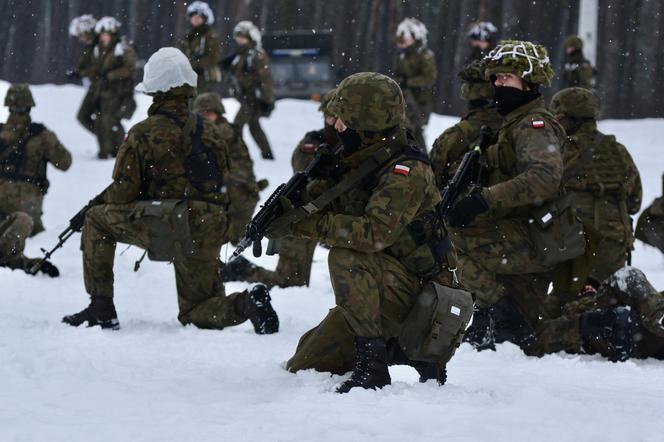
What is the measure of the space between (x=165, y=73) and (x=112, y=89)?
8459 millimetres

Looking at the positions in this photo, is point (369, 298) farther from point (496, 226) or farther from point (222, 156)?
point (222, 156)

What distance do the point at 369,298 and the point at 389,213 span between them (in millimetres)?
369

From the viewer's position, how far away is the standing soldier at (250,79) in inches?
563

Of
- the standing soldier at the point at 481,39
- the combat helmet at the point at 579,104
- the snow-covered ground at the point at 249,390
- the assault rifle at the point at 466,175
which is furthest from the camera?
the standing soldier at the point at 481,39

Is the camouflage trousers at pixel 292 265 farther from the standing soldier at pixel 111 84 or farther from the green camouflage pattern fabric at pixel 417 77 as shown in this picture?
the standing soldier at pixel 111 84

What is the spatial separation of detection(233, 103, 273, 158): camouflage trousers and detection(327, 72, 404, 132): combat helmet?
31.9ft

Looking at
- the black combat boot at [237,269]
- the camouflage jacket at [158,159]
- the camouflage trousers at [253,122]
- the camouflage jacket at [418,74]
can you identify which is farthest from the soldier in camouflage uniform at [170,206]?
the camouflage trousers at [253,122]

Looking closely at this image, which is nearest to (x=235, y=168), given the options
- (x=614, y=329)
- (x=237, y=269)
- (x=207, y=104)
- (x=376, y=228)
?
(x=207, y=104)

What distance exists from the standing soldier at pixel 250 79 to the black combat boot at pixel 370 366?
33.0ft

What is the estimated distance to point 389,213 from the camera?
4.29m

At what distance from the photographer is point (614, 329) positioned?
5449mm

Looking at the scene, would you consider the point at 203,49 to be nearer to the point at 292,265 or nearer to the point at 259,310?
the point at 292,265

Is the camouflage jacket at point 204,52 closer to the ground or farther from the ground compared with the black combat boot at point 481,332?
farther from the ground

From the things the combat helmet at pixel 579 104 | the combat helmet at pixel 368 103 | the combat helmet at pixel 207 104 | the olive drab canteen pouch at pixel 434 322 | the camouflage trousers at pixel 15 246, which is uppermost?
the combat helmet at pixel 368 103
